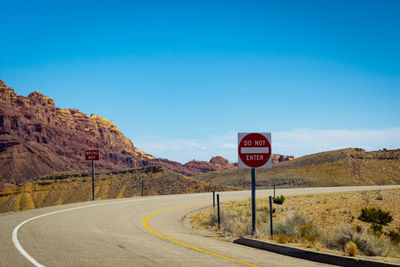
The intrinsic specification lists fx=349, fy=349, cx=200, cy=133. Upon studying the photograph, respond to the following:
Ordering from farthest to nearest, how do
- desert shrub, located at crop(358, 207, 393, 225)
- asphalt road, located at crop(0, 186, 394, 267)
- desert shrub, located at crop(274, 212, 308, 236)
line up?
1. desert shrub, located at crop(358, 207, 393, 225)
2. desert shrub, located at crop(274, 212, 308, 236)
3. asphalt road, located at crop(0, 186, 394, 267)

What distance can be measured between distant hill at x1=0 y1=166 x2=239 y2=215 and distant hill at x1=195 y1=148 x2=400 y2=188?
22219 millimetres

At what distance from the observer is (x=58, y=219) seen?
15.9 meters

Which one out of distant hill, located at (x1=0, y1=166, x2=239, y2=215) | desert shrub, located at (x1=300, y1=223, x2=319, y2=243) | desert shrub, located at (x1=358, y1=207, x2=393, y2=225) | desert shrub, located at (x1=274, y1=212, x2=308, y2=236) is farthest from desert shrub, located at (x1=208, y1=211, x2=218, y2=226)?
distant hill, located at (x1=0, y1=166, x2=239, y2=215)

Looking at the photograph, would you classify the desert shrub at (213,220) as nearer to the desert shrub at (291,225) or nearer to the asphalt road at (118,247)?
the asphalt road at (118,247)

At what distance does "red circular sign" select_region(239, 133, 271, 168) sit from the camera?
11195 mm

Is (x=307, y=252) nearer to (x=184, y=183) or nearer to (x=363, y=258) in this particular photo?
(x=363, y=258)

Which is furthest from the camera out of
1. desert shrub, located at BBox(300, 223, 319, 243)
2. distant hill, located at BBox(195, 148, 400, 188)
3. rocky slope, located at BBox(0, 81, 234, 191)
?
rocky slope, located at BBox(0, 81, 234, 191)

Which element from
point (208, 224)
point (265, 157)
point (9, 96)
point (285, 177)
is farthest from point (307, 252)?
point (9, 96)

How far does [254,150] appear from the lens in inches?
443

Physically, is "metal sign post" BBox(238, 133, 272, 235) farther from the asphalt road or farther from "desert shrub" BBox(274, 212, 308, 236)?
the asphalt road

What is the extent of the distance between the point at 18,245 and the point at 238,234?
6.59m

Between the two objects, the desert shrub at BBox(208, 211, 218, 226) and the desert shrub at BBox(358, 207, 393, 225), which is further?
the desert shrub at BBox(358, 207, 393, 225)

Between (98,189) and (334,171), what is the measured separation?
46.4 m

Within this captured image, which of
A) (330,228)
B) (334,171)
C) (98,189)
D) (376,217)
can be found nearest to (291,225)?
(330,228)
